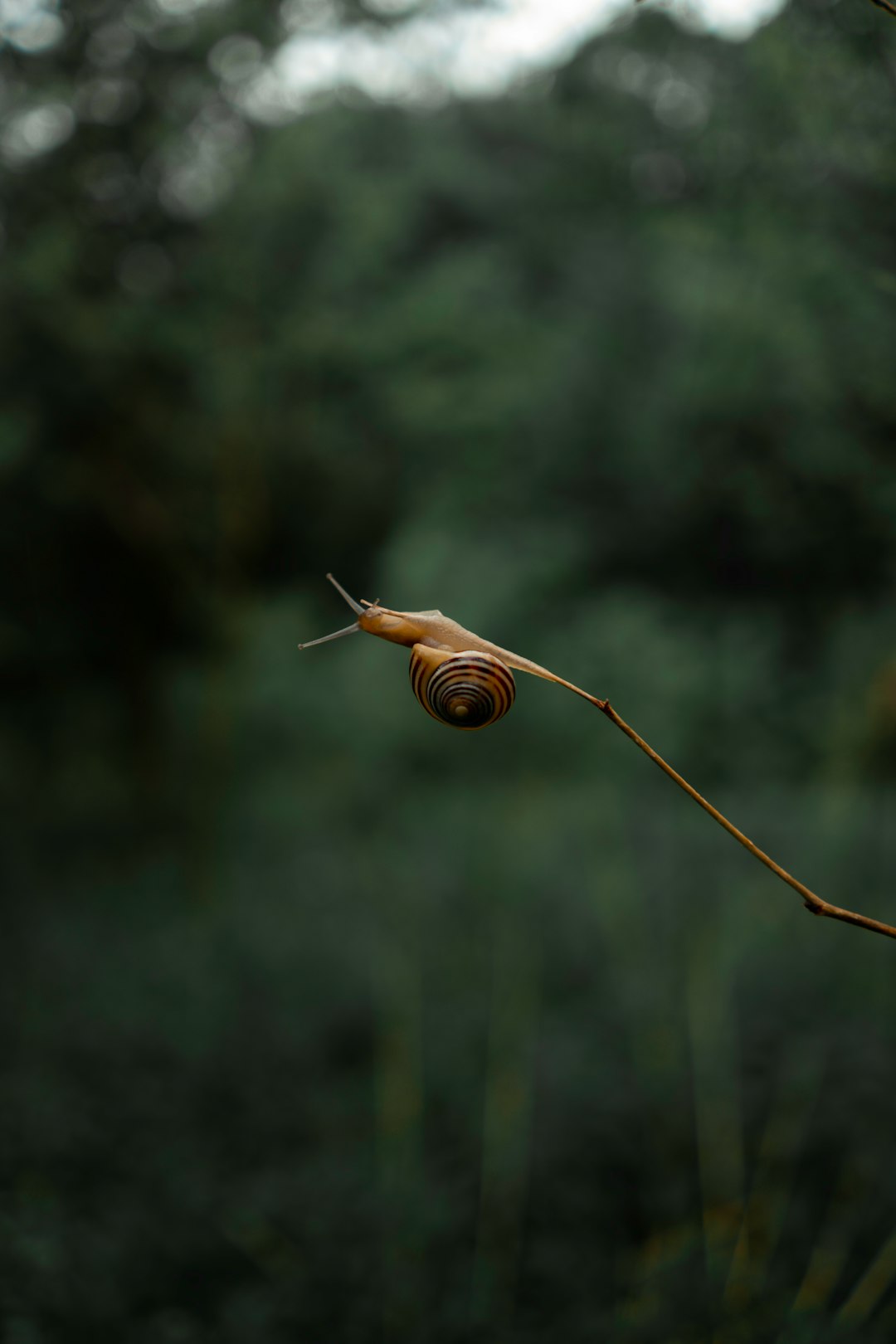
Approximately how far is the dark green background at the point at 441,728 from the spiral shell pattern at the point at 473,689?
98 centimetres

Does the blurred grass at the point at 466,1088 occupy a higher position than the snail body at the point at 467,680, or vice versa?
the snail body at the point at 467,680

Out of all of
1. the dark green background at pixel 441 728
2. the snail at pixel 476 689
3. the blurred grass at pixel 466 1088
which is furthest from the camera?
the dark green background at pixel 441 728

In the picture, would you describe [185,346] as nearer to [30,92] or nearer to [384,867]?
[30,92]

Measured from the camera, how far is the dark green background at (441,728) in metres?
1.65

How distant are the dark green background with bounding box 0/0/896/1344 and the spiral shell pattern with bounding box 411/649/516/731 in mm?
984

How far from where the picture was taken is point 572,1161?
1893mm

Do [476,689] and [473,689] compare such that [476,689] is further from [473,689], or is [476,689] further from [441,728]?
[441,728]

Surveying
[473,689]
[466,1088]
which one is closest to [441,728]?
[466,1088]

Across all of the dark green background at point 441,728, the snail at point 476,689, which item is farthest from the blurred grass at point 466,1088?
the snail at point 476,689

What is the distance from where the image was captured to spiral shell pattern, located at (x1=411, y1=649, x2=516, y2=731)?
1.71 ft

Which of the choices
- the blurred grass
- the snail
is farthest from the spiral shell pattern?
the blurred grass

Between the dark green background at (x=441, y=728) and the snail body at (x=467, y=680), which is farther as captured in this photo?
the dark green background at (x=441, y=728)

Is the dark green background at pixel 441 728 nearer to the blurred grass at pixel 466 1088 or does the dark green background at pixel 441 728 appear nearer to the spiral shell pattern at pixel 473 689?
the blurred grass at pixel 466 1088

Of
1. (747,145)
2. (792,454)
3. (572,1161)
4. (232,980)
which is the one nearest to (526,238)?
(747,145)
